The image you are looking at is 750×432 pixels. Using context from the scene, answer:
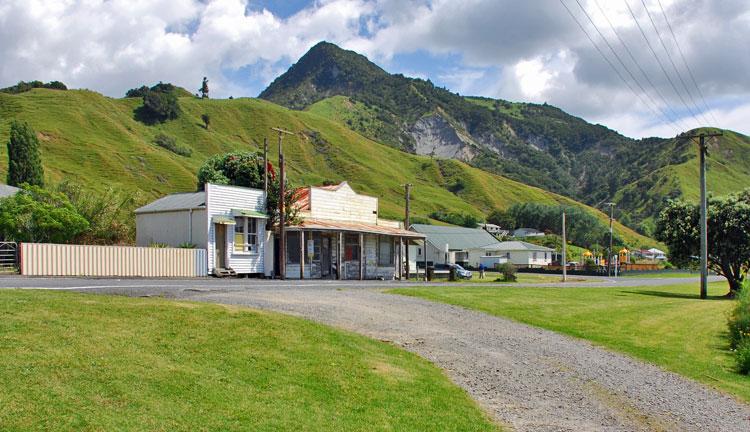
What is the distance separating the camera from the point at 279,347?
11789mm

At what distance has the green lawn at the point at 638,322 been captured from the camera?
16.9m

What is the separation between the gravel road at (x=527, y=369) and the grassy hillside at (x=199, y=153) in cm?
4692

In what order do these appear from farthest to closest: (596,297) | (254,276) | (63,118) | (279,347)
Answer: (63,118)
(254,276)
(596,297)
(279,347)

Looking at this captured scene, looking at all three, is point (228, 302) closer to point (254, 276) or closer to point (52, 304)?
point (52, 304)

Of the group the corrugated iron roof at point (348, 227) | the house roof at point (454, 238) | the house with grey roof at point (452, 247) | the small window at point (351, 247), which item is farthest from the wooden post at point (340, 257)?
the house roof at point (454, 238)

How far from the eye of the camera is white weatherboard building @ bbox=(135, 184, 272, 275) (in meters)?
35.4

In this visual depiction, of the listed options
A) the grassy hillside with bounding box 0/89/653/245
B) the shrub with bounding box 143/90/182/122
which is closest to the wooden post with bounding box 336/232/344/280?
the grassy hillside with bounding box 0/89/653/245

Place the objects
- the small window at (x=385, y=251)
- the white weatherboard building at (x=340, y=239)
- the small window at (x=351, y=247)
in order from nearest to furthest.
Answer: the white weatherboard building at (x=340, y=239), the small window at (x=351, y=247), the small window at (x=385, y=251)

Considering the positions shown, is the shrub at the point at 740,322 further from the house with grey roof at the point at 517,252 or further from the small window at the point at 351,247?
the house with grey roof at the point at 517,252

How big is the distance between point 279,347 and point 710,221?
37.3 metres

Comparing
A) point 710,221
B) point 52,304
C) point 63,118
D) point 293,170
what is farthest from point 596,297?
point 293,170

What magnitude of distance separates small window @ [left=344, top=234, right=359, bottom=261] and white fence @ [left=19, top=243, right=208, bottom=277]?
1168 centimetres

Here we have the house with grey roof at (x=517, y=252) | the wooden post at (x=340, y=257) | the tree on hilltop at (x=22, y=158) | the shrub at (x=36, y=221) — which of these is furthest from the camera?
the house with grey roof at (x=517, y=252)

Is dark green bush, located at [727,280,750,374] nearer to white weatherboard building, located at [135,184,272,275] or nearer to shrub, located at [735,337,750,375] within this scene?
shrub, located at [735,337,750,375]
